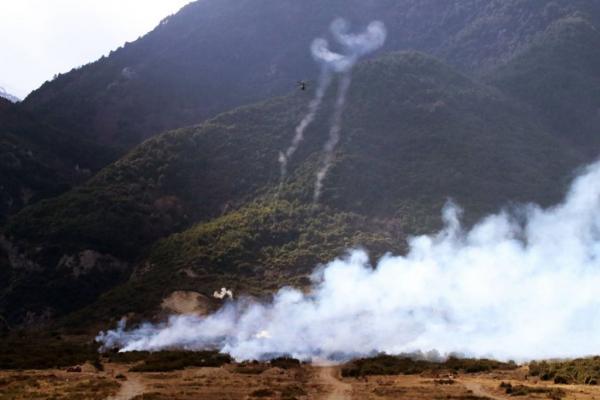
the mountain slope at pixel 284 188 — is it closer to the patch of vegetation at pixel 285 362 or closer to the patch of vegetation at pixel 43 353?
the patch of vegetation at pixel 43 353

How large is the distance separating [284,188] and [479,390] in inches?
3027

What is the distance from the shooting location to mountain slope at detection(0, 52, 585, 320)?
355 feet

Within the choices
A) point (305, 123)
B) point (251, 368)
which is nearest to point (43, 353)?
point (251, 368)

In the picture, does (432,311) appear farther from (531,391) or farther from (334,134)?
(334,134)

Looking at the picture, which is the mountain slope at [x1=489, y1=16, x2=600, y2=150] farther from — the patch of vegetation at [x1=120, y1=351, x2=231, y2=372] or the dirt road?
the dirt road

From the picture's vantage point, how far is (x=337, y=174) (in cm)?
12450

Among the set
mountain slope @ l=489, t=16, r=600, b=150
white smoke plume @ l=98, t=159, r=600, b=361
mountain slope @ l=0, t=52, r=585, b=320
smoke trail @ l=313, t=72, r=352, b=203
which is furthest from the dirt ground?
mountain slope @ l=489, t=16, r=600, b=150

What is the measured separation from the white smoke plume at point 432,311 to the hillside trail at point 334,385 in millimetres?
5576

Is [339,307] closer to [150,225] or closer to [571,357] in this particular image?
[571,357]

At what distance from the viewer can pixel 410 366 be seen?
61.1 meters

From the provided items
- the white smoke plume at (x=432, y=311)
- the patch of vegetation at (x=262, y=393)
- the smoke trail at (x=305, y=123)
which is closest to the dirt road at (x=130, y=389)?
the patch of vegetation at (x=262, y=393)

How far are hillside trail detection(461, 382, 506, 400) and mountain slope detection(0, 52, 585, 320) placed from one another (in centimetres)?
4680

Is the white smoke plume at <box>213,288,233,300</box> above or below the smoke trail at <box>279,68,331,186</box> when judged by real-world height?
below

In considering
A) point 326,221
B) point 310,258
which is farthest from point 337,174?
point 310,258
